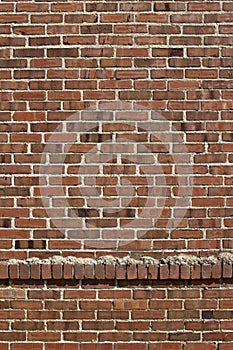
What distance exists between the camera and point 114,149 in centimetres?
329

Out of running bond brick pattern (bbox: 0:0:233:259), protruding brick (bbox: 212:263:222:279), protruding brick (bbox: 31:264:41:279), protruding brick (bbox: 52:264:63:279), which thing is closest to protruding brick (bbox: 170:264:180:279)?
running bond brick pattern (bbox: 0:0:233:259)

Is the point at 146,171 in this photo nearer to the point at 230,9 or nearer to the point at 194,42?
the point at 194,42

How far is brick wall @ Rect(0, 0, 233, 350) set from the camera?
3.26 meters

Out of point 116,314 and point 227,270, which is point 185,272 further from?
point 116,314

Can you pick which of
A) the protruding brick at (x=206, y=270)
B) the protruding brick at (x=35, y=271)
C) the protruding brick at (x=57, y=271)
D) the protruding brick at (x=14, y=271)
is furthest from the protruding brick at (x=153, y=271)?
the protruding brick at (x=14, y=271)

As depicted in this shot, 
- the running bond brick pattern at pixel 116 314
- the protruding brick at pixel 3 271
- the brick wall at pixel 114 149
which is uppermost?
the brick wall at pixel 114 149

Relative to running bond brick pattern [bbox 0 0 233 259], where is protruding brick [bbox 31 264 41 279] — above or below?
below

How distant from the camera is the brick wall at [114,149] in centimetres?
326

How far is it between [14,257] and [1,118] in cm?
90

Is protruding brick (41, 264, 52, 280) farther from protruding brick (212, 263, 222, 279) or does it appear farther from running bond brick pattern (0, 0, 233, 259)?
protruding brick (212, 263, 222, 279)

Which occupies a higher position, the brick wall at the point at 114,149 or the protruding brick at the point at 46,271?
the brick wall at the point at 114,149

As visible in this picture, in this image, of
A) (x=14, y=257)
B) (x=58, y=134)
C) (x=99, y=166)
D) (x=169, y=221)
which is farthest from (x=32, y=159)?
(x=169, y=221)

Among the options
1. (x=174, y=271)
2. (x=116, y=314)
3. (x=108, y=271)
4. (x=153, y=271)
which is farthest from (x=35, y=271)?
(x=174, y=271)

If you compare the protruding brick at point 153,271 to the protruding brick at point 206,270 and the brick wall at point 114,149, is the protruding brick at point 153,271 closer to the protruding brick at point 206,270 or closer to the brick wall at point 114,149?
the brick wall at point 114,149
